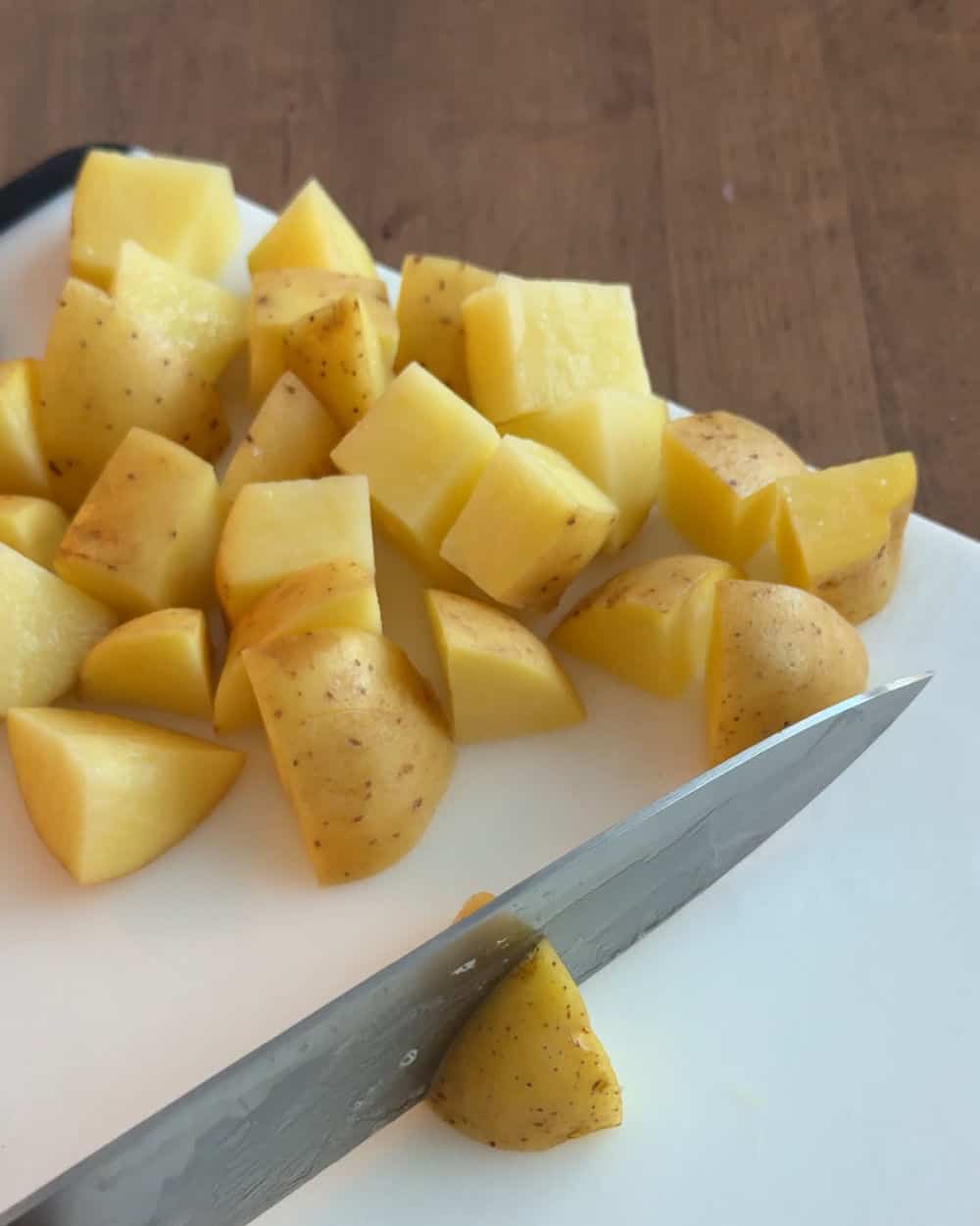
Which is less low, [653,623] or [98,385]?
[98,385]

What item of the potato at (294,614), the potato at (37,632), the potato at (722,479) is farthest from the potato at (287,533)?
the potato at (722,479)

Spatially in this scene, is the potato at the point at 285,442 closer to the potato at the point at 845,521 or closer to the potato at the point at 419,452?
the potato at the point at 419,452

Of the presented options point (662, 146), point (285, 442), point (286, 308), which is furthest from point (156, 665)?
point (662, 146)

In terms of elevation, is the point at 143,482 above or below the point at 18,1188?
above

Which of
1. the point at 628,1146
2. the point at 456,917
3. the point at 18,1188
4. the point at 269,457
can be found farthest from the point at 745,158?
the point at 18,1188

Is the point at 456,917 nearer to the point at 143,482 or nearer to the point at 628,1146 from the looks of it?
the point at 628,1146

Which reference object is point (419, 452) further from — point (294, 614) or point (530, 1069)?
point (530, 1069)

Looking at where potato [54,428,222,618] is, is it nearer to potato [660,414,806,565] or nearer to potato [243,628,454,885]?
potato [243,628,454,885]
